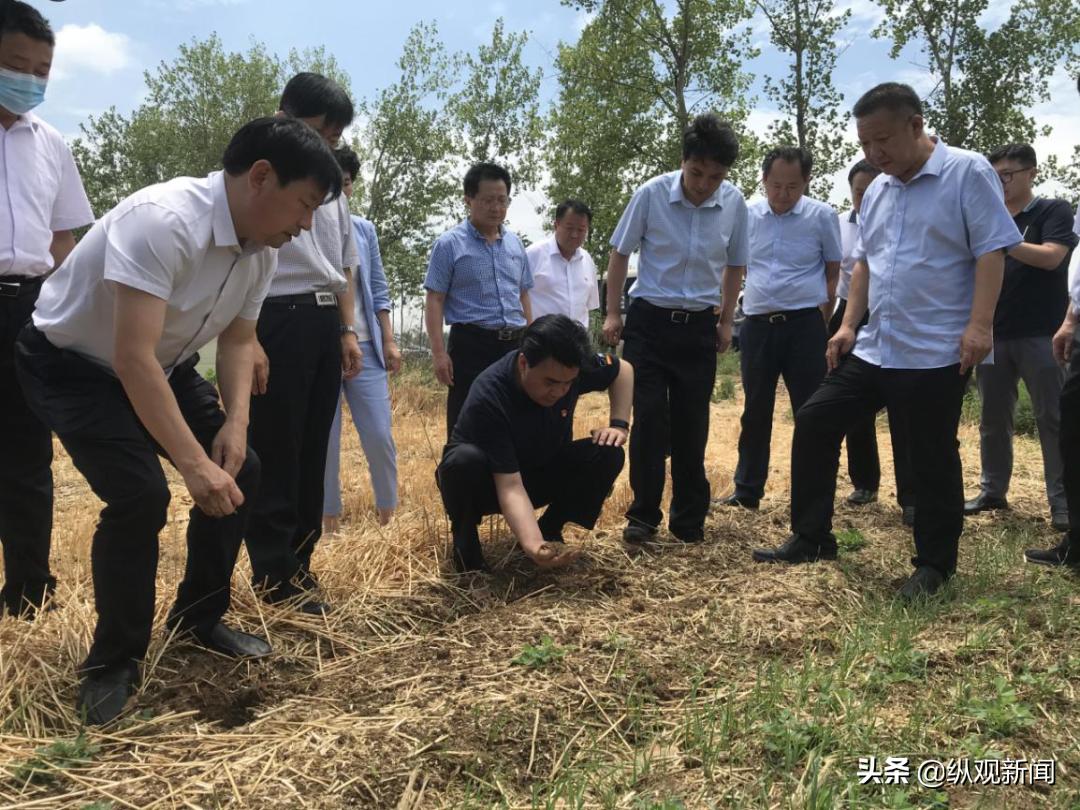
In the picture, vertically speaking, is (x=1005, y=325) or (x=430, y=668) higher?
(x=1005, y=325)

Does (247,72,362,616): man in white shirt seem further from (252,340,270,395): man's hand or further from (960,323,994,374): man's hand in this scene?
(960,323,994,374): man's hand

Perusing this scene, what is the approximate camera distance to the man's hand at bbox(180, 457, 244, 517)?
2254 mm

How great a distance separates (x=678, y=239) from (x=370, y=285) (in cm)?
167

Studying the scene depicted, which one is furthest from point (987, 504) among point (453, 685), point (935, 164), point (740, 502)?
point (453, 685)

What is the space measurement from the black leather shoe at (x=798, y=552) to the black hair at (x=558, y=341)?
1.40 metres

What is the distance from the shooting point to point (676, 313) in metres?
4.11

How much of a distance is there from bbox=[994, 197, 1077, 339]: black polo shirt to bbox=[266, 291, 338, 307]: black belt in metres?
3.63

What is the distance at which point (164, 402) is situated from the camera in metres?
2.21

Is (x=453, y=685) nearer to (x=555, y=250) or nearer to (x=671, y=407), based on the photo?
(x=671, y=407)

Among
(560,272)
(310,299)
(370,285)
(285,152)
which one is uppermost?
(285,152)

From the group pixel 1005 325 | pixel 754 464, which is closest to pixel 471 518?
pixel 754 464

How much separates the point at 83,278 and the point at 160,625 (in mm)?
1225

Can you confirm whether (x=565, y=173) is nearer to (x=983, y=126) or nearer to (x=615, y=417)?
(x=983, y=126)

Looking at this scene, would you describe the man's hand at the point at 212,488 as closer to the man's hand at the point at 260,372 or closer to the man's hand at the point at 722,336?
the man's hand at the point at 260,372
